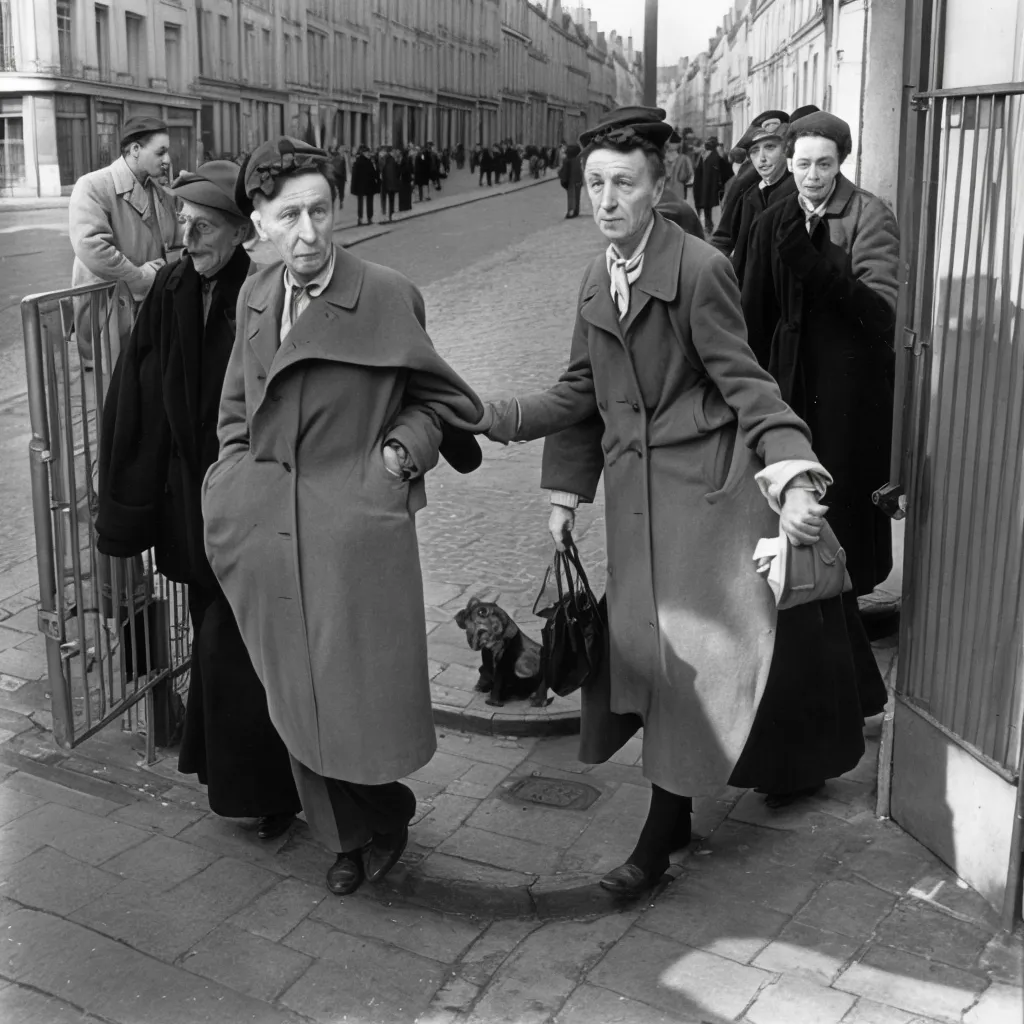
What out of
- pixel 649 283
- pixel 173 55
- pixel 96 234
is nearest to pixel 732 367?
pixel 649 283

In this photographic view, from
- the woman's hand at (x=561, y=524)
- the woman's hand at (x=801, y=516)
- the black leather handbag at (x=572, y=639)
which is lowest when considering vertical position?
the black leather handbag at (x=572, y=639)

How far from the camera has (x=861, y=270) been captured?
15.6ft

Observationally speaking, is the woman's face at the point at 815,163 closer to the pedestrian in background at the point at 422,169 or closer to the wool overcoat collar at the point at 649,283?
the wool overcoat collar at the point at 649,283

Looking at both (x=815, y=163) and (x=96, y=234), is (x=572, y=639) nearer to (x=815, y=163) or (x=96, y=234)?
(x=815, y=163)

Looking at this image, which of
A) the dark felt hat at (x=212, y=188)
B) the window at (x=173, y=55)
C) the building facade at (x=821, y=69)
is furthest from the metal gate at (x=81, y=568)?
the window at (x=173, y=55)

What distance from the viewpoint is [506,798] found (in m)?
4.50

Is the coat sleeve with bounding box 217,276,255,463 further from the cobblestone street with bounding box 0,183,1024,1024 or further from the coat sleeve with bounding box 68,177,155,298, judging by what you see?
the coat sleeve with bounding box 68,177,155,298

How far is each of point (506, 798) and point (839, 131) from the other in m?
2.40

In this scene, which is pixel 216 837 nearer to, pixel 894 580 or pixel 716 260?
pixel 716 260

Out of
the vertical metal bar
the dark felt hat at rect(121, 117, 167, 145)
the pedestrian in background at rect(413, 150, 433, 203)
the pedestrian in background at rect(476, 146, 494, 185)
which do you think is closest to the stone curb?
the vertical metal bar

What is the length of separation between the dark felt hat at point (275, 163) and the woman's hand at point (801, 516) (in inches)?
54.0

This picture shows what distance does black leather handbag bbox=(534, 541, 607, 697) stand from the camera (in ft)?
12.5

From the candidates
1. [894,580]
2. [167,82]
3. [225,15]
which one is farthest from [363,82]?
[894,580]

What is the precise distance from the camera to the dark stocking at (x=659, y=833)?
3.83m
